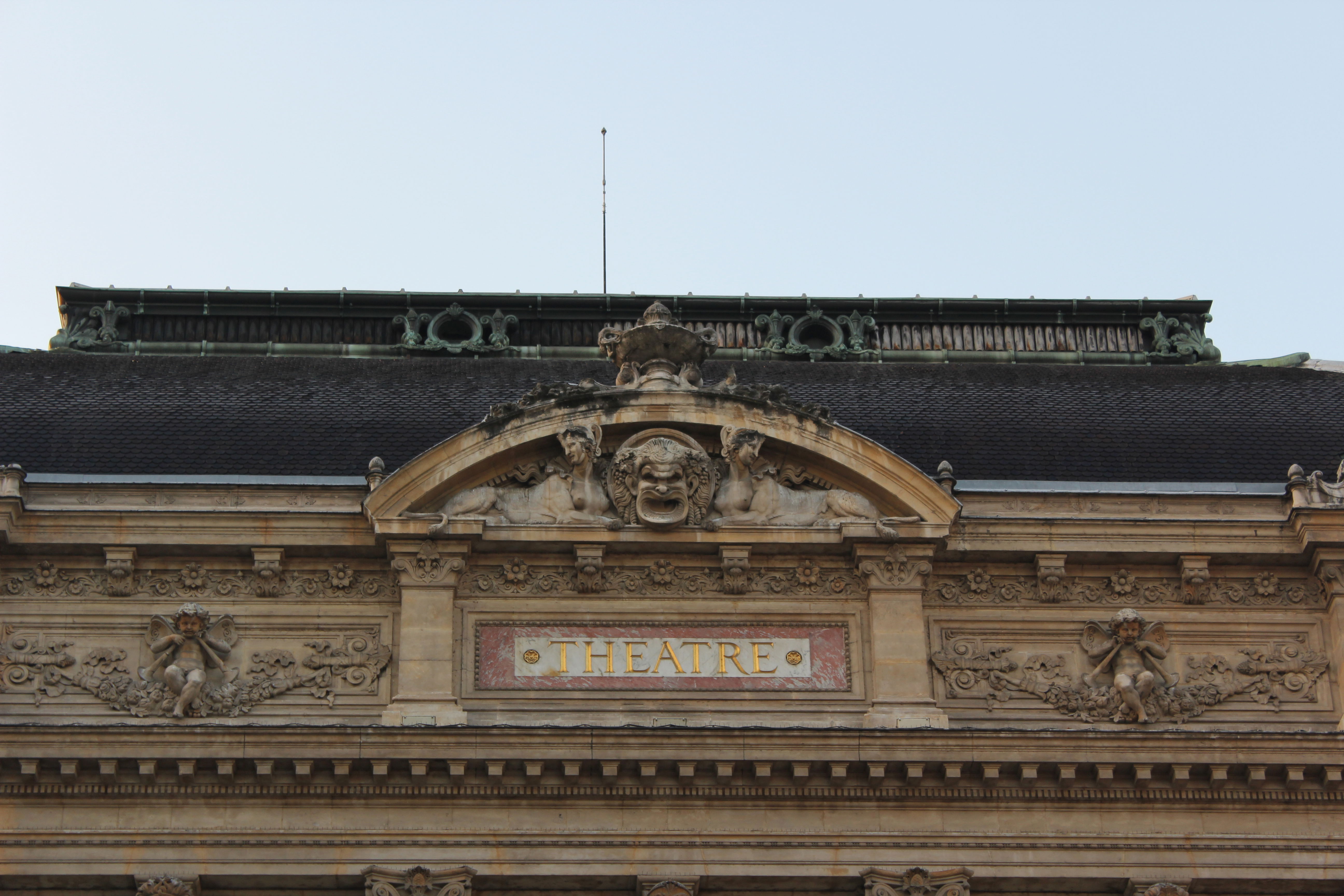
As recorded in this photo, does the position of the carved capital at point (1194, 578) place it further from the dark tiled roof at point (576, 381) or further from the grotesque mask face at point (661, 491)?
the grotesque mask face at point (661, 491)

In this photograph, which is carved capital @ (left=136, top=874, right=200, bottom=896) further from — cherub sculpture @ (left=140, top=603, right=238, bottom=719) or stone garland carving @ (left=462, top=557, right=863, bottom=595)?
stone garland carving @ (left=462, top=557, right=863, bottom=595)

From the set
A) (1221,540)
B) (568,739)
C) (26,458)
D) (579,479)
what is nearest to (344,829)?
(568,739)

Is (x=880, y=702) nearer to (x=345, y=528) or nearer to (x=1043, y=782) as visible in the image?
(x=1043, y=782)

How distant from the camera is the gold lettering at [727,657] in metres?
25.7

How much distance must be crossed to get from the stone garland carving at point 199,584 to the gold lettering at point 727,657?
3.67 metres

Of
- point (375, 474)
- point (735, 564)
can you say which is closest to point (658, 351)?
point (735, 564)

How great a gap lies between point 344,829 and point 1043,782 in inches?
286

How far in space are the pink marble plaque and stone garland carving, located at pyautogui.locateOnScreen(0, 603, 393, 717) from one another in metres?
1.33

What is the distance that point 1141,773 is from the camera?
2450 cm

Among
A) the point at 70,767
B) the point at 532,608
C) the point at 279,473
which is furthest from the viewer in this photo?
the point at 279,473

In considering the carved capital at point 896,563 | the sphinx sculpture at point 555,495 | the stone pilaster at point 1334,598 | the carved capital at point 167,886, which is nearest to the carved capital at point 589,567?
the sphinx sculpture at point 555,495

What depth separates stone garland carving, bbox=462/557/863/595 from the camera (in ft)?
85.7

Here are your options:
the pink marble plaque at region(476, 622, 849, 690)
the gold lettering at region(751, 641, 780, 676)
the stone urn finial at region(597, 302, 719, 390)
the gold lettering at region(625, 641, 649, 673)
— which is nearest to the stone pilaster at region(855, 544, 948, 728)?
the pink marble plaque at region(476, 622, 849, 690)

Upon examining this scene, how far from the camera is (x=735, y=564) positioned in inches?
1029
